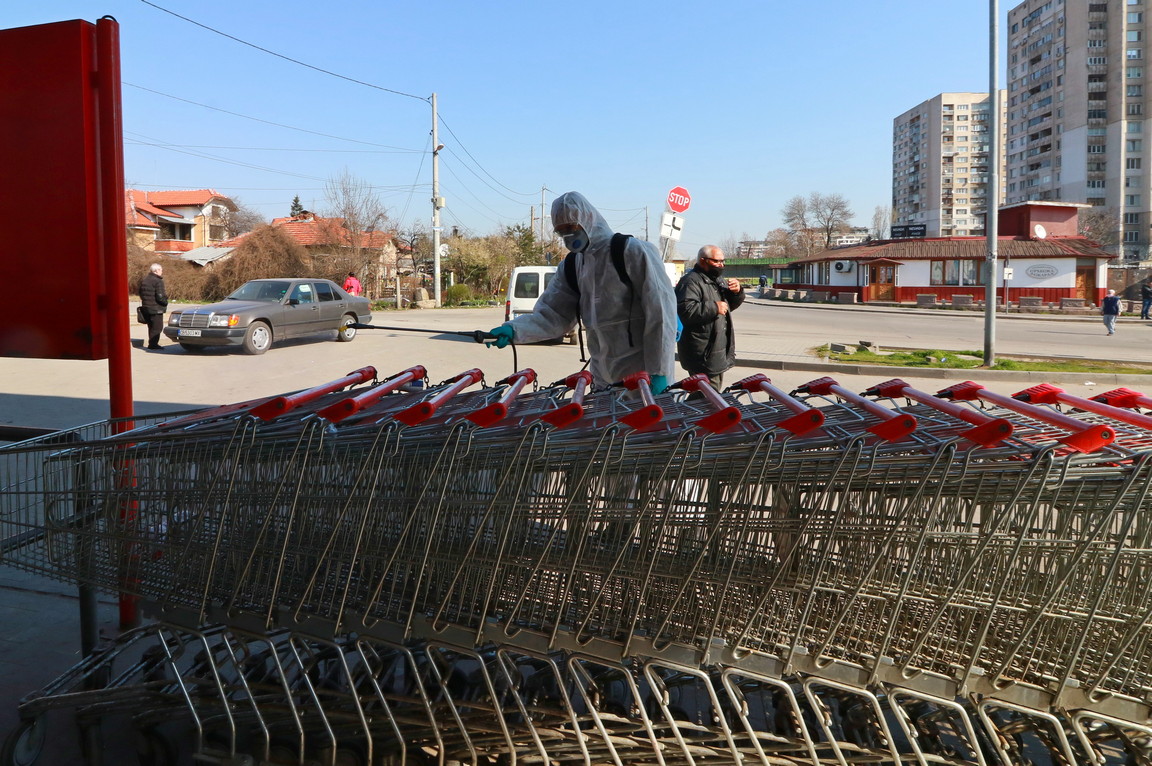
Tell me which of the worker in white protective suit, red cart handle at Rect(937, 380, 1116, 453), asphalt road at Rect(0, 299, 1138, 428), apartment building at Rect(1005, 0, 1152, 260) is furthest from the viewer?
apartment building at Rect(1005, 0, 1152, 260)

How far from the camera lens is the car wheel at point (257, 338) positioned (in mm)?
17641

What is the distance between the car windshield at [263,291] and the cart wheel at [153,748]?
16694mm

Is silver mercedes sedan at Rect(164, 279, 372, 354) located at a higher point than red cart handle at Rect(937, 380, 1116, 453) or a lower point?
higher

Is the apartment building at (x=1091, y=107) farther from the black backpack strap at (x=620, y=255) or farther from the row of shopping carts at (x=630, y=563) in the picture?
the row of shopping carts at (x=630, y=563)

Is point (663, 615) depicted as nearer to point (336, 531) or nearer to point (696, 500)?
point (696, 500)

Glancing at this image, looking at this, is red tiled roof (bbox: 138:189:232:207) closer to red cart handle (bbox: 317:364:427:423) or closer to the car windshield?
the car windshield

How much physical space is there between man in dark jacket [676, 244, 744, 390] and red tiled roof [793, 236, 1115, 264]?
1609 inches

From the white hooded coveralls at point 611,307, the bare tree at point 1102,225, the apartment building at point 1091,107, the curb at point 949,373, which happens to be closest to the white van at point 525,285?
the curb at point 949,373

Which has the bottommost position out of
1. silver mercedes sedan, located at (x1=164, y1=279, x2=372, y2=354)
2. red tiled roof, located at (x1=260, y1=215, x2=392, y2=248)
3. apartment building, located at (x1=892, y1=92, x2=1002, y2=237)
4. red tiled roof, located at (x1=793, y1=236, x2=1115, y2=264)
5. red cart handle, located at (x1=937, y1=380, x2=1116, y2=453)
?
red cart handle, located at (x1=937, y1=380, x2=1116, y2=453)

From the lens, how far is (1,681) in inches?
145

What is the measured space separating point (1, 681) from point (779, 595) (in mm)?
3199

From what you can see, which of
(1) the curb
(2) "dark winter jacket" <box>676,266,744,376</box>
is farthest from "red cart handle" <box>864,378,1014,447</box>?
(1) the curb

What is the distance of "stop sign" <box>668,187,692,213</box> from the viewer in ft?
45.4

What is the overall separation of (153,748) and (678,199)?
1194cm
